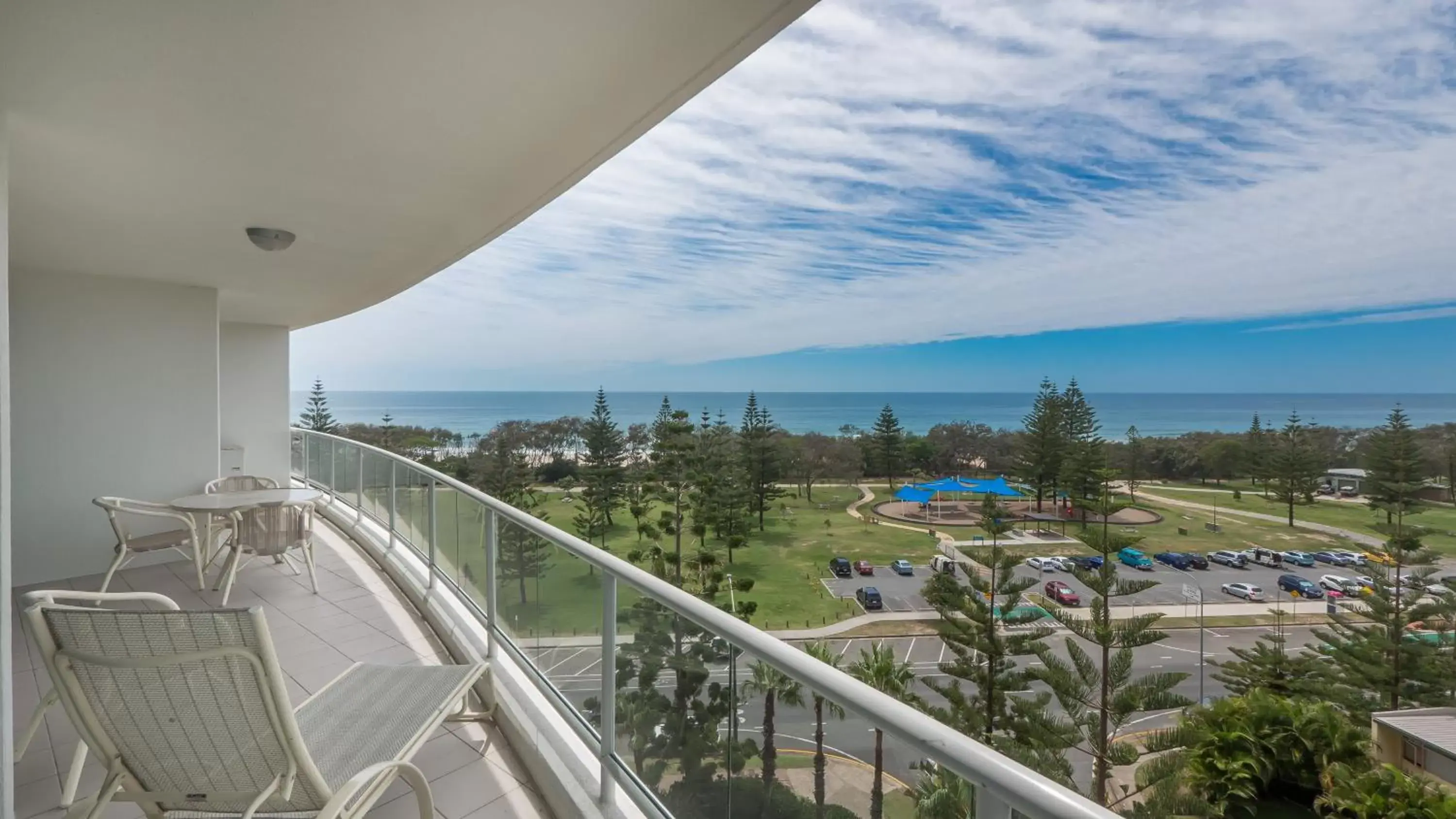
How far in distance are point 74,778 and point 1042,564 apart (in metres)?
34.4

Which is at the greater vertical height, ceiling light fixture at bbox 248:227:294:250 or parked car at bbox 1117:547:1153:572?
ceiling light fixture at bbox 248:227:294:250

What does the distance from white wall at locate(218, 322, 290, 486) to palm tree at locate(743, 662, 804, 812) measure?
789cm

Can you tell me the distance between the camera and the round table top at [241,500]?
395 centimetres

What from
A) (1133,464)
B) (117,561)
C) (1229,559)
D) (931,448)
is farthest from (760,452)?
(117,561)

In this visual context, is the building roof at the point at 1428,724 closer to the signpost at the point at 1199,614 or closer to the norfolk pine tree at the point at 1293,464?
the signpost at the point at 1199,614

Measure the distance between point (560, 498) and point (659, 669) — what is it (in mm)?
35122

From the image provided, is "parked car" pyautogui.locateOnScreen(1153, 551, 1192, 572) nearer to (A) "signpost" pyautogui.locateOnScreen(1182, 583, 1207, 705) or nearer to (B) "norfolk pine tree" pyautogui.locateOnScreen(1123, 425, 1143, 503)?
(A) "signpost" pyautogui.locateOnScreen(1182, 583, 1207, 705)

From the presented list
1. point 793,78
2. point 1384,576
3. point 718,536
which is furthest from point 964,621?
point 793,78

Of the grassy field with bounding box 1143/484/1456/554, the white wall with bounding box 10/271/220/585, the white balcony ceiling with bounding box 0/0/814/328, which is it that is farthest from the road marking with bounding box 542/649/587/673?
the grassy field with bounding box 1143/484/1456/554

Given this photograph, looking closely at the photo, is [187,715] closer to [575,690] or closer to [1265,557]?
[575,690]

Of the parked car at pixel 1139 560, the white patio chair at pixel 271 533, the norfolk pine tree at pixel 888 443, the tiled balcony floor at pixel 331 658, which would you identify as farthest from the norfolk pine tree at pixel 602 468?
the white patio chair at pixel 271 533

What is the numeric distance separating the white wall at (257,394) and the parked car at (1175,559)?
1591 inches

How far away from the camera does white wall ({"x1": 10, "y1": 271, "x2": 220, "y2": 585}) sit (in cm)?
443

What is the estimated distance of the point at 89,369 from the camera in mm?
4648
